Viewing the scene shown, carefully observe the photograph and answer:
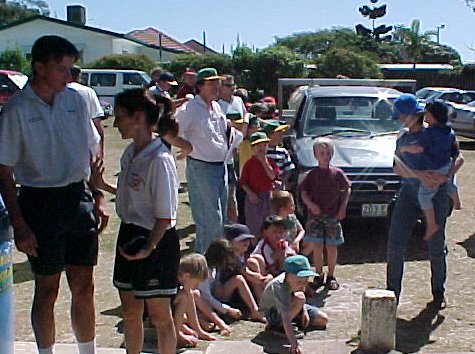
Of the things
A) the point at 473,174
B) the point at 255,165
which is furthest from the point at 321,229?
the point at 473,174

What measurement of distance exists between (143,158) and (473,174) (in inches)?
484

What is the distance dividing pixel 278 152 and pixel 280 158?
0.08 meters

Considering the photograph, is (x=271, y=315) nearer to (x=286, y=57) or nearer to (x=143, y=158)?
(x=143, y=158)

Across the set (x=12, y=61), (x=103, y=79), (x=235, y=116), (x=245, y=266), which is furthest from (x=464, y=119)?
(x=12, y=61)

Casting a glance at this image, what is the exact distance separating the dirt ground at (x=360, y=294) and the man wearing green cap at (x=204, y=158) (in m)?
0.96

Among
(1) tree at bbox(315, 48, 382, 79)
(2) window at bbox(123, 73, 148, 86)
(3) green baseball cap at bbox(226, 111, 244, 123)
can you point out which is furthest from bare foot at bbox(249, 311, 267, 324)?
(1) tree at bbox(315, 48, 382, 79)

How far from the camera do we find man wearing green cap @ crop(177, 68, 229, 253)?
6.80m

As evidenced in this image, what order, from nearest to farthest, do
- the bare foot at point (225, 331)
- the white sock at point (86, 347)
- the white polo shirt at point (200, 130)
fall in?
the white sock at point (86, 347) → the bare foot at point (225, 331) → the white polo shirt at point (200, 130)

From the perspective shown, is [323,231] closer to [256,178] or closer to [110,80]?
[256,178]

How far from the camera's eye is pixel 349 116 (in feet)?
33.4

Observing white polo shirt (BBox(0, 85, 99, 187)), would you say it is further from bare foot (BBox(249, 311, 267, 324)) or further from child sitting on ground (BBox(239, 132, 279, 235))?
child sitting on ground (BBox(239, 132, 279, 235))

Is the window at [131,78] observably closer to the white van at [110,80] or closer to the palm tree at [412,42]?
the white van at [110,80]

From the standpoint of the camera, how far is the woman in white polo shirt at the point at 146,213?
4328 millimetres

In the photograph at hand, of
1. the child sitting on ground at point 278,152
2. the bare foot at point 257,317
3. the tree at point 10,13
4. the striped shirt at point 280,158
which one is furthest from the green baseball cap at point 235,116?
the tree at point 10,13
